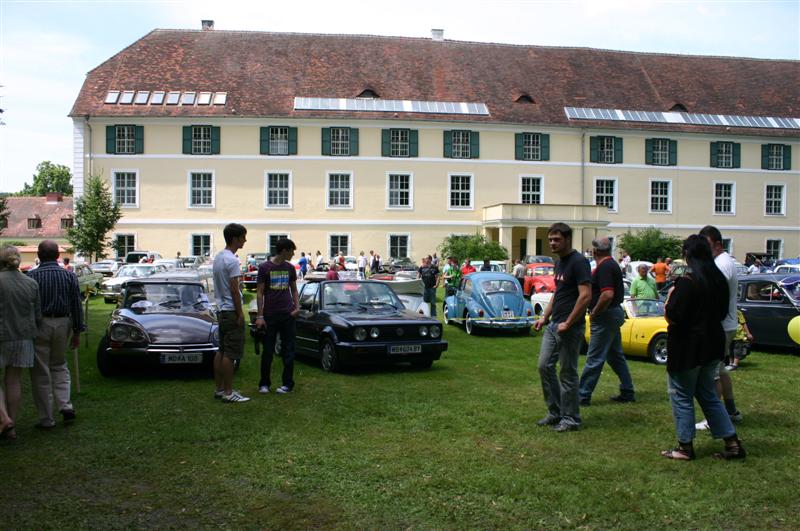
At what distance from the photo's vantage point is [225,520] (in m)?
4.96

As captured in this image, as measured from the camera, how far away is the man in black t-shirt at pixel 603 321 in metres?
8.22

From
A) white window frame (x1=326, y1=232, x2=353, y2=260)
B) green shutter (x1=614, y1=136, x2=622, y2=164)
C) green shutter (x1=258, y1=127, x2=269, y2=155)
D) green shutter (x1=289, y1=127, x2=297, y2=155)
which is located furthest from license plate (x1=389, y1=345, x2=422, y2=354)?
green shutter (x1=614, y1=136, x2=622, y2=164)

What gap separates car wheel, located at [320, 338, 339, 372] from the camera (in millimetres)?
10883

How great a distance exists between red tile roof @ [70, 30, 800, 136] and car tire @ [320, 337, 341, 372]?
107 feet

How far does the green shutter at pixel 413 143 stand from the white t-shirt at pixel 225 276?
117 ft

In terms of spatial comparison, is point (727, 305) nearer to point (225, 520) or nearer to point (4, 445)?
point (225, 520)

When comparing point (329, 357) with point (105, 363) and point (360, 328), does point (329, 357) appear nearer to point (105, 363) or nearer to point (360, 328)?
point (360, 328)

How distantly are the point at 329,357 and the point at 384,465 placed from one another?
499 centimetres

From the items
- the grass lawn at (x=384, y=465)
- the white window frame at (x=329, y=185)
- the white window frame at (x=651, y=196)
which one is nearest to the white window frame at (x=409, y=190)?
the white window frame at (x=329, y=185)

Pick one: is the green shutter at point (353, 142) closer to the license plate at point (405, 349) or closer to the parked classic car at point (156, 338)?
the parked classic car at point (156, 338)

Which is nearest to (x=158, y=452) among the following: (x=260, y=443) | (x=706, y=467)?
(x=260, y=443)

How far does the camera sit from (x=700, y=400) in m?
6.36

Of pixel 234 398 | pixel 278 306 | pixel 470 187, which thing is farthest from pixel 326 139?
pixel 234 398

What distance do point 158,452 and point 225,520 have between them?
6.16ft
